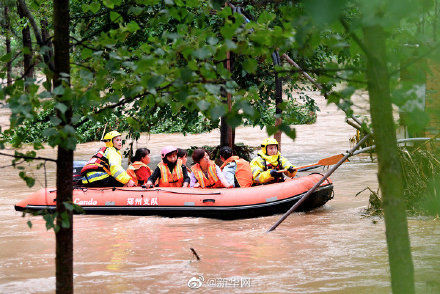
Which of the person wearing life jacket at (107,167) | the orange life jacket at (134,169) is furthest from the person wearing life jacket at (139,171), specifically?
the person wearing life jacket at (107,167)

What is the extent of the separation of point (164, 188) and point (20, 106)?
7.65 metres

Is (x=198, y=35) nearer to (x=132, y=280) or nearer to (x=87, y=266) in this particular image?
(x=132, y=280)

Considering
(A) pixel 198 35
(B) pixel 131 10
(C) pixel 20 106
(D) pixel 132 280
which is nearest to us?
(C) pixel 20 106

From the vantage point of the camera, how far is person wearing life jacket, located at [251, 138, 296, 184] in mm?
10539

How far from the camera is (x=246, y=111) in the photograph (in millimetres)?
→ 2979

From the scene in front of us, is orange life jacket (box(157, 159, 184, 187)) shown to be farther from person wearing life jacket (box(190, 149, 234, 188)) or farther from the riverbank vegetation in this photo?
the riverbank vegetation

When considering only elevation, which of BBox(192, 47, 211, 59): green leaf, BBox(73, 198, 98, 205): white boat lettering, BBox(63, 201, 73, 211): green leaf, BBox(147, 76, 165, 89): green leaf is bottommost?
BBox(73, 198, 98, 205): white boat lettering

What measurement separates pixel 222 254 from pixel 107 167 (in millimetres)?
3744

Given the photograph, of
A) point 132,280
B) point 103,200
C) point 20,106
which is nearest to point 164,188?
point 103,200

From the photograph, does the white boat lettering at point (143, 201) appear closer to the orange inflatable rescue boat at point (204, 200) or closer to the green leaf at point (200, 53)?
the orange inflatable rescue boat at point (204, 200)

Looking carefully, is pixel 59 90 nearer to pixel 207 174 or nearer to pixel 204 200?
pixel 204 200

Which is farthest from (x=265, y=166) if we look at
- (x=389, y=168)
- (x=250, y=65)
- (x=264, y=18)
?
(x=389, y=168)

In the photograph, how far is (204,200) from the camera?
10094 mm

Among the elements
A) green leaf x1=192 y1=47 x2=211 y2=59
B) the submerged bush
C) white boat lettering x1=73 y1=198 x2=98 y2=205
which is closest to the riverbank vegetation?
green leaf x1=192 y1=47 x2=211 y2=59
